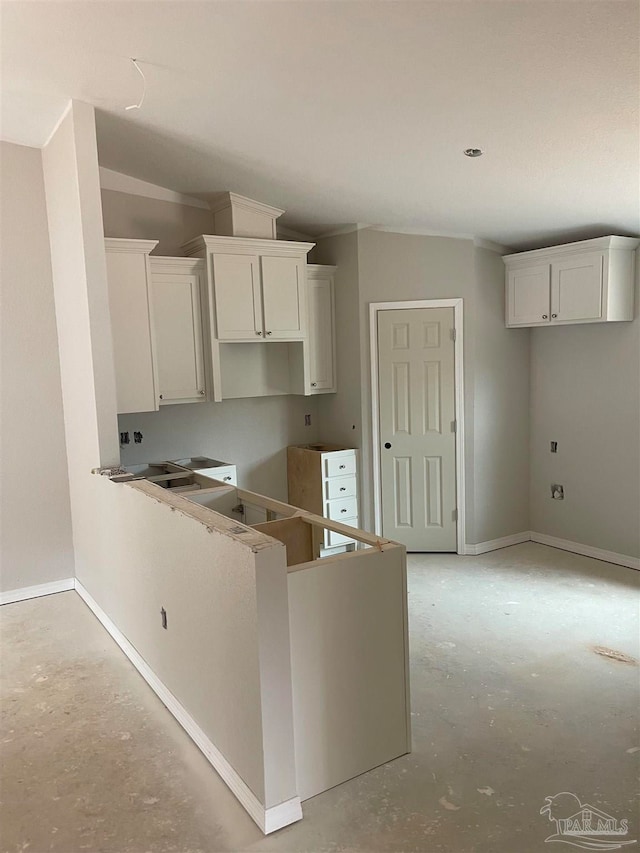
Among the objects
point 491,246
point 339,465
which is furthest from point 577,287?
point 339,465

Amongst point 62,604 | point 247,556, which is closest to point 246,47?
point 247,556

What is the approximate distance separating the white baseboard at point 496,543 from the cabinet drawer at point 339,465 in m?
1.13

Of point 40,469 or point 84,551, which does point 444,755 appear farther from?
point 40,469

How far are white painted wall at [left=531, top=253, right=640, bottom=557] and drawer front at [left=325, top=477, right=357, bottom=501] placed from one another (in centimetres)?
160

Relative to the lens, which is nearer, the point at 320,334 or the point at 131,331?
the point at 131,331

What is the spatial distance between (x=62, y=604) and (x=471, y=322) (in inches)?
142

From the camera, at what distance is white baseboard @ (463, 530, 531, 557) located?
5184 millimetres

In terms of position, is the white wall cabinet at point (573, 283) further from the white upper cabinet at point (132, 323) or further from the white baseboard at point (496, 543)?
the white upper cabinet at point (132, 323)

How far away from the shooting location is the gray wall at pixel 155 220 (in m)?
4.57

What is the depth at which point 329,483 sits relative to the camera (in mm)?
5109

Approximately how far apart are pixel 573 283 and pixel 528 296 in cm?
40

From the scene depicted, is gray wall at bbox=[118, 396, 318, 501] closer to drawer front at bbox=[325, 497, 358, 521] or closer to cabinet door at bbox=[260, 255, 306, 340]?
drawer front at bbox=[325, 497, 358, 521]

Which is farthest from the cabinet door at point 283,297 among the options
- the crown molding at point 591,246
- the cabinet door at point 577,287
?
the cabinet door at point 577,287

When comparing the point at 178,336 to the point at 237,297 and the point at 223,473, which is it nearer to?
the point at 237,297
